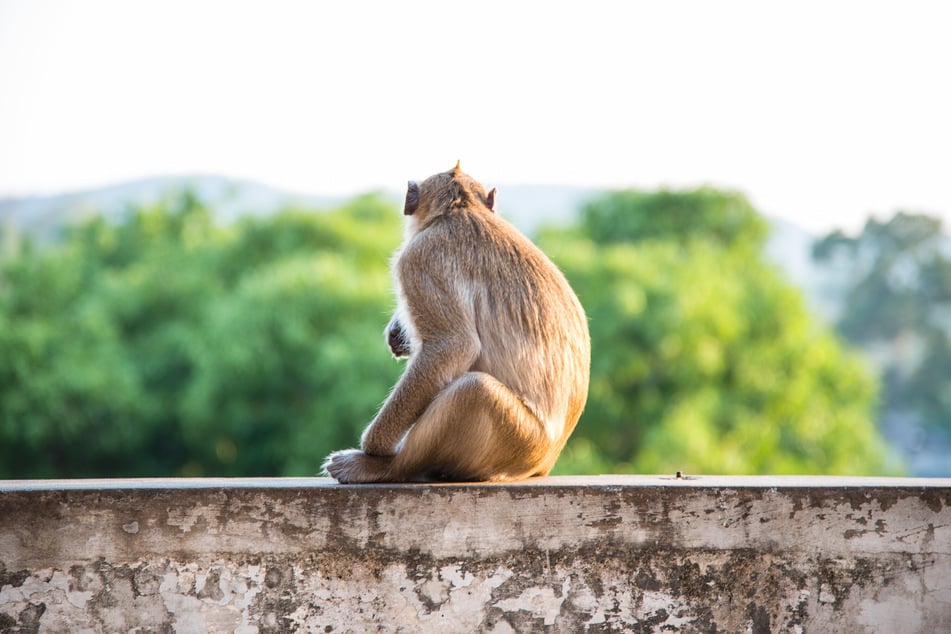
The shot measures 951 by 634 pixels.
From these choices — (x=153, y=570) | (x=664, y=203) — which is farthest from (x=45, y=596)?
(x=664, y=203)

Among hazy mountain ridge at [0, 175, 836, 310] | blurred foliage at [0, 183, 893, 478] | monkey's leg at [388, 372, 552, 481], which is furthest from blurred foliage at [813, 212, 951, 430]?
monkey's leg at [388, 372, 552, 481]

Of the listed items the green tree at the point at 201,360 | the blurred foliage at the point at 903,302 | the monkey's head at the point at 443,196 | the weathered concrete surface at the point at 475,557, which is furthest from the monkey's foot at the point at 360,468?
the blurred foliage at the point at 903,302

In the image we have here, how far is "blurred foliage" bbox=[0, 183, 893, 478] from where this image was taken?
28516mm

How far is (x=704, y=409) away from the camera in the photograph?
28.5 metres

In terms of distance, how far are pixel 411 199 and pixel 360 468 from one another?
1.23m

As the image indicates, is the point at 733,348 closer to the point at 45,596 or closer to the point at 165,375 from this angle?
the point at 165,375

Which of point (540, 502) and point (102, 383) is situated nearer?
point (540, 502)

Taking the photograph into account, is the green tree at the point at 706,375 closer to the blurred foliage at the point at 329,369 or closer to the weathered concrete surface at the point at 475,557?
the blurred foliage at the point at 329,369

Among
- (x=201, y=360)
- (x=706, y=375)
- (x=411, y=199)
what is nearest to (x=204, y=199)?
(x=201, y=360)

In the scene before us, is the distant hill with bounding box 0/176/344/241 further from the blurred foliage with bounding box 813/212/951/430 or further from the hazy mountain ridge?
the blurred foliage with bounding box 813/212/951/430

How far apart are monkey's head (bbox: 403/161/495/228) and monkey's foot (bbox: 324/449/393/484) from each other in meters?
1.06

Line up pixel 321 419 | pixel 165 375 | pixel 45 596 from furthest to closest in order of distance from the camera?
pixel 165 375
pixel 321 419
pixel 45 596

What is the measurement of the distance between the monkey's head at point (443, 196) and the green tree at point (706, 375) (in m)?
20.9

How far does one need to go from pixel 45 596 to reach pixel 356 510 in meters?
1.03
